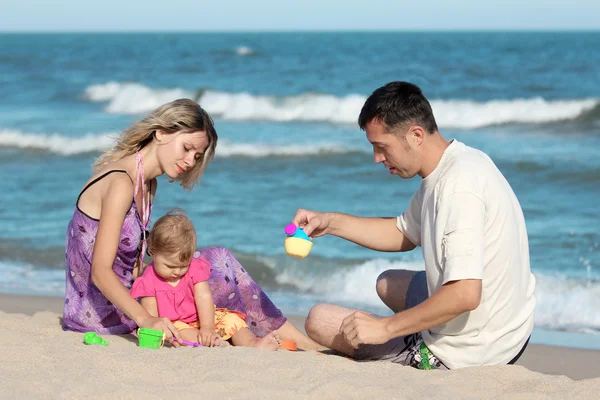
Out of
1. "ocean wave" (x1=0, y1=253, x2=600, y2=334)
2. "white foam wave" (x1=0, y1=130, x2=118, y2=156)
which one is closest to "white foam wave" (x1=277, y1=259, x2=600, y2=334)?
"ocean wave" (x1=0, y1=253, x2=600, y2=334)

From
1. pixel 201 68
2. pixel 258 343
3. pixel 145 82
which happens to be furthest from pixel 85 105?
pixel 258 343

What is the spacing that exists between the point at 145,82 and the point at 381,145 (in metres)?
20.9

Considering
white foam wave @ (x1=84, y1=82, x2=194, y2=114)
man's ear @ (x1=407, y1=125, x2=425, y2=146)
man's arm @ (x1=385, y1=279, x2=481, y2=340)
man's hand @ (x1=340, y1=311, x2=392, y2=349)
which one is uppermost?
white foam wave @ (x1=84, y1=82, x2=194, y2=114)

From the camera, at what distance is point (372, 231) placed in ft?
13.7

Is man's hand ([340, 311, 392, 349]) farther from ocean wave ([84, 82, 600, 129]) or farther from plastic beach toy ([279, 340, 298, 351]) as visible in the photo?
ocean wave ([84, 82, 600, 129])

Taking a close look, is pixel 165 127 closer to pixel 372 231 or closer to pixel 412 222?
pixel 372 231

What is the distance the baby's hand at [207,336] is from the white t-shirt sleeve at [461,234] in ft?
4.32

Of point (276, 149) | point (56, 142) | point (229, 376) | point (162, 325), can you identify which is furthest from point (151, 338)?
point (56, 142)

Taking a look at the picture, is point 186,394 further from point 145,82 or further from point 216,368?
point 145,82

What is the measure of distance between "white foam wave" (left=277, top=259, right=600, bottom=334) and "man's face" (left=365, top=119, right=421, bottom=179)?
2.48m

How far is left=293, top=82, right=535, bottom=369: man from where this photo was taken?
124 inches

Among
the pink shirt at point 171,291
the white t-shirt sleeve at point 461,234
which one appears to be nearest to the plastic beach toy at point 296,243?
the pink shirt at point 171,291

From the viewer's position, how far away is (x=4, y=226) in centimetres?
799

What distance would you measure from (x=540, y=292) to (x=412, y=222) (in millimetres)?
2498
